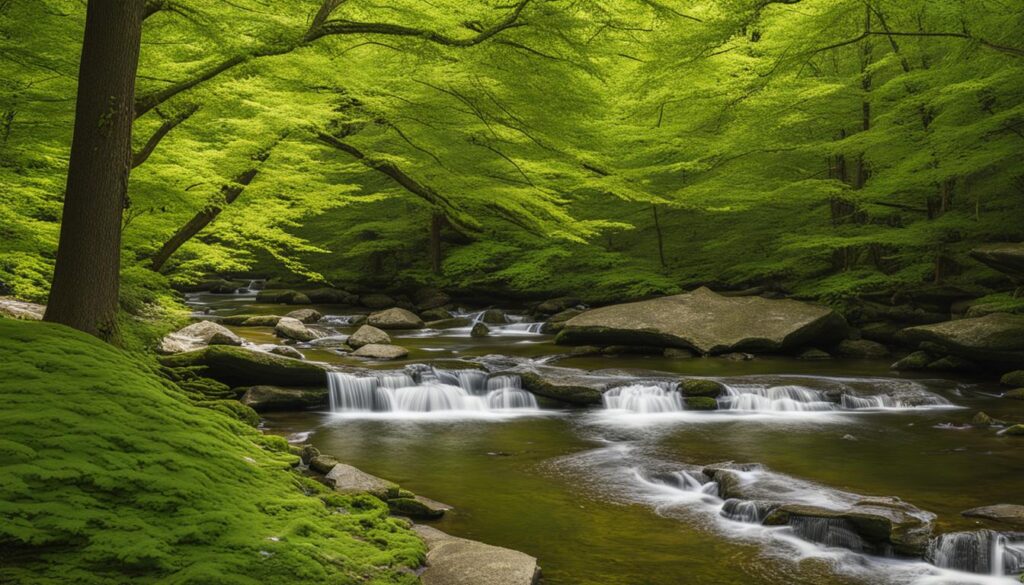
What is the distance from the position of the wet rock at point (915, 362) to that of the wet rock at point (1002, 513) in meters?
8.81

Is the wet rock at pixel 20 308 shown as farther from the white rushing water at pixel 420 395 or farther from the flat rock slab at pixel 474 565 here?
the flat rock slab at pixel 474 565

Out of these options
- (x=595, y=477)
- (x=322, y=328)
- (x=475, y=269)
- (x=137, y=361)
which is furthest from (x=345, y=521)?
(x=475, y=269)

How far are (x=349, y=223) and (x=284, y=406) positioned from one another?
761 inches

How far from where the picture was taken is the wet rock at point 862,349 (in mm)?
16938

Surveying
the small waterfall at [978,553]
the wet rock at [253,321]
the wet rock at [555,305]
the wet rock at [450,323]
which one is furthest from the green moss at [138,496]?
the wet rock at [555,305]

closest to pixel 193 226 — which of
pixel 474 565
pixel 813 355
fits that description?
pixel 474 565

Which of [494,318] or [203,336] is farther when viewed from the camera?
[494,318]

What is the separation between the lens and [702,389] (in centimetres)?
1292

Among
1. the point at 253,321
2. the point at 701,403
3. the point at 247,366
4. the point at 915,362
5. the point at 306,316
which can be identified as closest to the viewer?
the point at 247,366

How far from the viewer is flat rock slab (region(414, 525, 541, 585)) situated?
500 cm

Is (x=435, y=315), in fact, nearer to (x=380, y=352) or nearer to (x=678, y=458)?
(x=380, y=352)

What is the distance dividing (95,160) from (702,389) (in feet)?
33.0

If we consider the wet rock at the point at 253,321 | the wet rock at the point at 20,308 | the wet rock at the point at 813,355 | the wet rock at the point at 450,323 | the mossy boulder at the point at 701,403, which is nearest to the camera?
the wet rock at the point at 20,308

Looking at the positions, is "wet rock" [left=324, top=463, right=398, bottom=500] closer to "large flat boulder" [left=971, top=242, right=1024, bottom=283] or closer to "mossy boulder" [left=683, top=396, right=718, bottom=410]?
"mossy boulder" [left=683, top=396, right=718, bottom=410]
